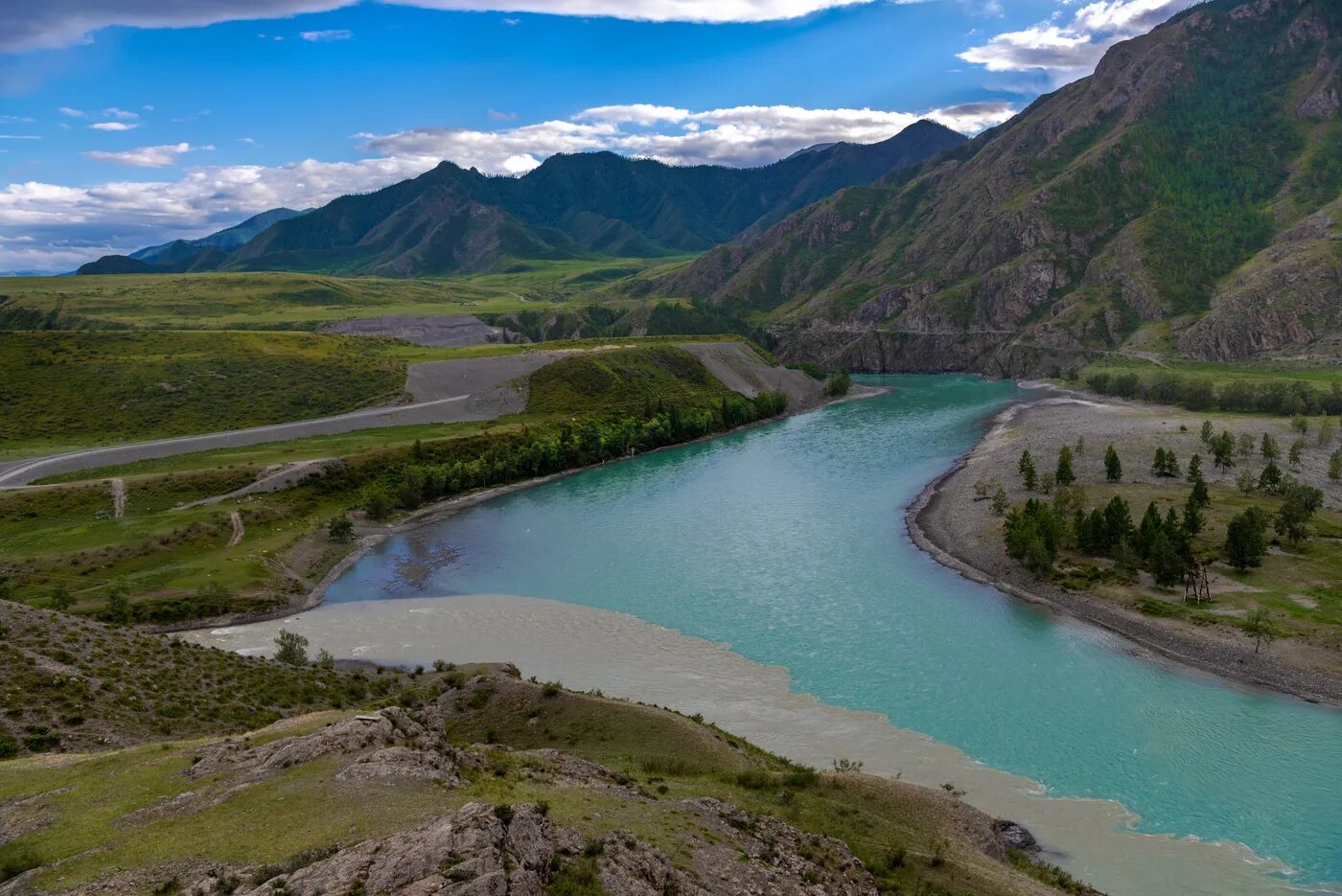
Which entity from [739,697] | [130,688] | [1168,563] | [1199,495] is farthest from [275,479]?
[1199,495]

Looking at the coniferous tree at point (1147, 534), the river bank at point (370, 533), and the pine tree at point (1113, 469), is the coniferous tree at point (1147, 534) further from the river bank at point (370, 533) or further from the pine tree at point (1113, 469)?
the river bank at point (370, 533)

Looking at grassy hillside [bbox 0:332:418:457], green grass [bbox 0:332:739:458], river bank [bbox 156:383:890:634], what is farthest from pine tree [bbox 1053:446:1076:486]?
grassy hillside [bbox 0:332:418:457]

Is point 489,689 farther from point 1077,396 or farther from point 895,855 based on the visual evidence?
point 1077,396

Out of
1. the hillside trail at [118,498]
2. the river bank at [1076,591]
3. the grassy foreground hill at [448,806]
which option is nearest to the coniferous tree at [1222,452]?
the river bank at [1076,591]

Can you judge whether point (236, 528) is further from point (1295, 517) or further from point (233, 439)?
point (1295, 517)

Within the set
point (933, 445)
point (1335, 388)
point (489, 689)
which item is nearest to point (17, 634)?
point (489, 689)

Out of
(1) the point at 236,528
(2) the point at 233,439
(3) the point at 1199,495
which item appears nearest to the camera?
(3) the point at 1199,495
